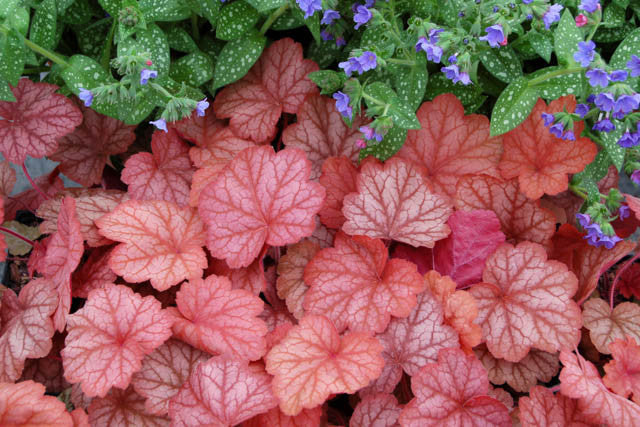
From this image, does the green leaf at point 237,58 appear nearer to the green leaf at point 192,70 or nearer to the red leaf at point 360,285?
the green leaf at point 192,70

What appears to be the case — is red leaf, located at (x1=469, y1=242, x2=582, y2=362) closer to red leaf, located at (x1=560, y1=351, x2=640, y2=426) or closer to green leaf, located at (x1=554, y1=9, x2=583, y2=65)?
red leaf, located at (x1=560, y1=351, x2=640, y2=426)

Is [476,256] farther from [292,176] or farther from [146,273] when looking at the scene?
[146,273]

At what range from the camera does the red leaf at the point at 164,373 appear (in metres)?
0.94

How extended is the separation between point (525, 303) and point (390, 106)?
1.47 feet

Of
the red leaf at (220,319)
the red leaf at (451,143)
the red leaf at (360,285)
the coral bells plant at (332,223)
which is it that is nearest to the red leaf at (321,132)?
the coral bells plant at (332,223)

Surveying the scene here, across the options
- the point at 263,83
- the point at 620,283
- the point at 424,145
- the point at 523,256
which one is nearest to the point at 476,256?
the point at 523,256

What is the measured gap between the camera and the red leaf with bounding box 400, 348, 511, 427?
893mm

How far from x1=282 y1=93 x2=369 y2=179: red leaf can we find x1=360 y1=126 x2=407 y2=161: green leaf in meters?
0.05

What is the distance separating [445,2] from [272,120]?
0.43m

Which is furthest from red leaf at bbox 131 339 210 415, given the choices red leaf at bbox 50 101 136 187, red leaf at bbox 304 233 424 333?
red leaf at bbox 50 101 136 187

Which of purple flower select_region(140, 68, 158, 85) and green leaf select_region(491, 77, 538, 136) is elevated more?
purple flower select_region(140, 68, 158, 85)

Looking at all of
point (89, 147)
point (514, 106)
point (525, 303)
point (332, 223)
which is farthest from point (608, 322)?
point (89, 147)

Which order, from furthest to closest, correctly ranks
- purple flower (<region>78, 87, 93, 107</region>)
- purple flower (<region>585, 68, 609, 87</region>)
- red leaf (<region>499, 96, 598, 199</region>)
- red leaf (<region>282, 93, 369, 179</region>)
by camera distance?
red leaf (<region>282, 93, 369, 179</region>)
red leaf (<region>499, 96, 598, 199</region>)
purple flower (<region>78, 87, 93, 107</region>)
purple flower (<region>585, 68, 609, 87</region>)

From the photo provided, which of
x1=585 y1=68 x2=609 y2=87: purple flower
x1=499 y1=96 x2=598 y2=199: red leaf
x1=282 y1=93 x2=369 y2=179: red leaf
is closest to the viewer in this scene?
x1=585 y1=68 x2=609 y2=87: purple flower
